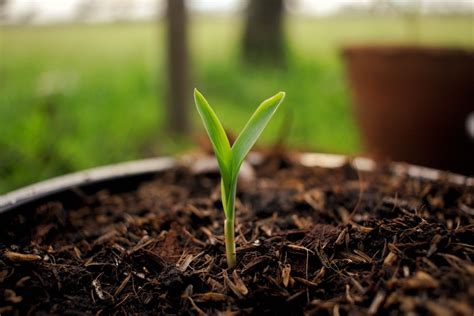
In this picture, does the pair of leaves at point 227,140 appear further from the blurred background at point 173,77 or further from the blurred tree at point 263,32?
the blurred tree at point 263,32

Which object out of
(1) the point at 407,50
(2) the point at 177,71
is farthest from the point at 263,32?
(1) the point at 407,50

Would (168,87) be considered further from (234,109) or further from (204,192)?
(204,192)

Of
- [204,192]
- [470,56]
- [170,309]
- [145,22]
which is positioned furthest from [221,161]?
[145,22]

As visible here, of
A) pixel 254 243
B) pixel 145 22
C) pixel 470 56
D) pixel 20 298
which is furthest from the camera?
pixel 145 22

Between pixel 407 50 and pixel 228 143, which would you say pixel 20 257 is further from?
pixel 407 50

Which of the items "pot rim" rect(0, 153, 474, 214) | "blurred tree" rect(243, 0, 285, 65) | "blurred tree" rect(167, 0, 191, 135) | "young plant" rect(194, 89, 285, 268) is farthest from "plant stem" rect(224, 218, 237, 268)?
"blurred tree" rect(243, 0, 285, 65)

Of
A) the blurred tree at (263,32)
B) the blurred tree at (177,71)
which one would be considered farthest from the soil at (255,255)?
the blurred tree at (263,32)
